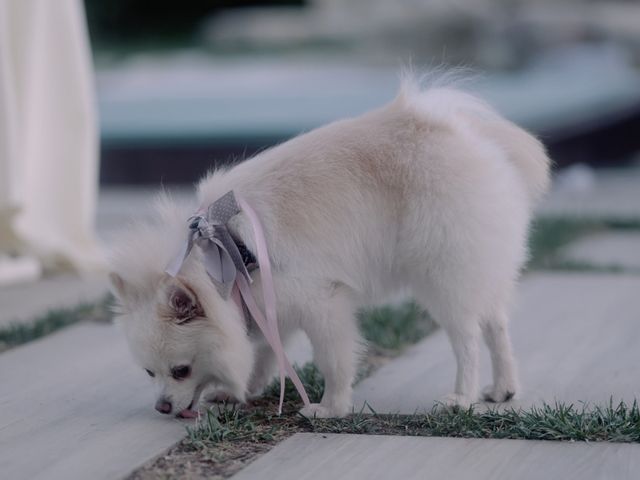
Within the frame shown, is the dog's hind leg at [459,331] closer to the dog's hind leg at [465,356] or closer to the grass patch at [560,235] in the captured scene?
the dog's hind leg at [465,356]

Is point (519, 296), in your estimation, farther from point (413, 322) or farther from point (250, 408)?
point (250, 408)

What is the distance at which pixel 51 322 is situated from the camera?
4488 mm

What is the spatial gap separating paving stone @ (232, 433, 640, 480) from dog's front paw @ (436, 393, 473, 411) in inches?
8.9

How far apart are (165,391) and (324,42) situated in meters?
9.75

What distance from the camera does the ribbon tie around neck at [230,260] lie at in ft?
9.78

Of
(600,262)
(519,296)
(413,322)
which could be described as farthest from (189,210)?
(600,262)

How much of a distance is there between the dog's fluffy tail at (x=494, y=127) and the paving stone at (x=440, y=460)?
93 centimetres

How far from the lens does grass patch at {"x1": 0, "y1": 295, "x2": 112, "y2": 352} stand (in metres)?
4.23

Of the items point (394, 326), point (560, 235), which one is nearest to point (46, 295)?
point (394, 326)

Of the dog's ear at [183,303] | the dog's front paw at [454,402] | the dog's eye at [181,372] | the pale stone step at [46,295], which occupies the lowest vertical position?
the pale stone step at [46,295]

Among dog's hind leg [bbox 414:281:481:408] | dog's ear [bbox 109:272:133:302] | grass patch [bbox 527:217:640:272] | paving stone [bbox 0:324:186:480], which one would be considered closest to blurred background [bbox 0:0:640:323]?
grass patch [bbox 527:217:640:272]

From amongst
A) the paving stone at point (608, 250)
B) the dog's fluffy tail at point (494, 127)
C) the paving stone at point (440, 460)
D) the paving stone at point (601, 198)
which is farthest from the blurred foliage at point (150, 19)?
the paving stone at point (440, 460)

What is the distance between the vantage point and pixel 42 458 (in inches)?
108

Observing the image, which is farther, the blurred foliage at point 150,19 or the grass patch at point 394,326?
the blurred foliage at point 150,19
